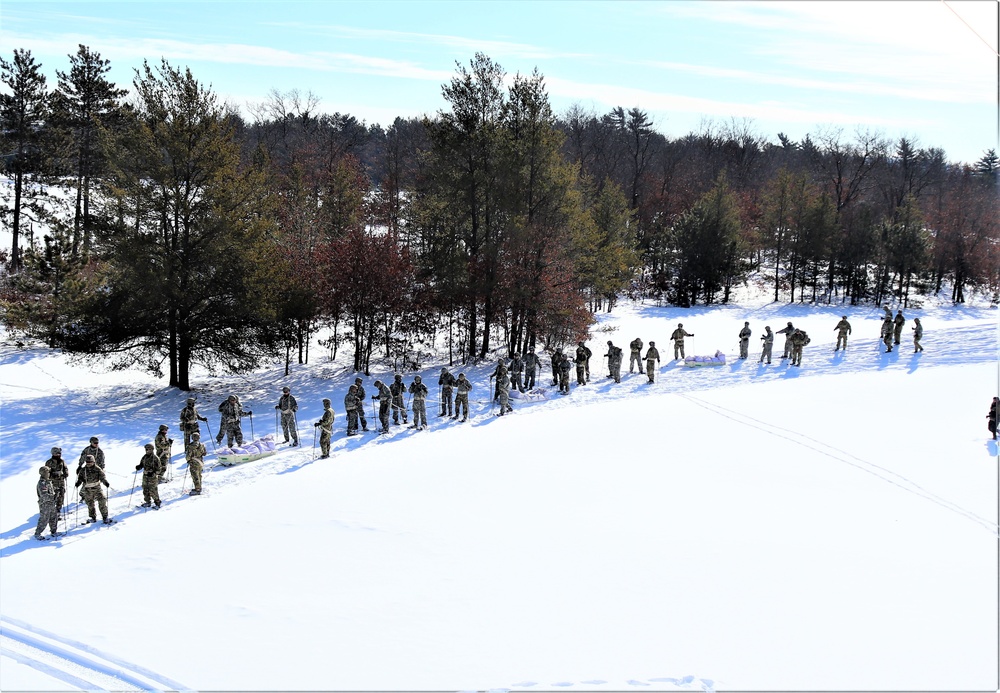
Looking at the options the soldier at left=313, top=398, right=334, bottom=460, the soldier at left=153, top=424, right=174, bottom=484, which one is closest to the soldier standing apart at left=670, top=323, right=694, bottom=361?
the soldier at left=313, top=398, right=334, bottom=460

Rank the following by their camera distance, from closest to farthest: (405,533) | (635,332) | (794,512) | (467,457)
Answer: (405,533)
(794,512)
(467,457)
(635,332)

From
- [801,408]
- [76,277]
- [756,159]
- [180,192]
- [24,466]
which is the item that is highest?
[756,159]

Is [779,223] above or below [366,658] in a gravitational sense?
above

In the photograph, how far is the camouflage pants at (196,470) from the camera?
47.4 feet

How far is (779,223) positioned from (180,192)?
42.7 metres

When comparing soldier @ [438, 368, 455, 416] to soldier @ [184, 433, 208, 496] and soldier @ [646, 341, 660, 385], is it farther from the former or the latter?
soldier @ [184, 433, 208, 496]

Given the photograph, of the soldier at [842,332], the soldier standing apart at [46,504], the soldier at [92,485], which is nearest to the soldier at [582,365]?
the soldier at [842,332]

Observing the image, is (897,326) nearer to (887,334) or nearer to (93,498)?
(887,334)

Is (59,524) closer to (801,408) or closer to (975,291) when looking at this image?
(801,408)

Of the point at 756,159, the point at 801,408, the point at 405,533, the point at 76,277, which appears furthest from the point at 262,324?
the point at 756,159

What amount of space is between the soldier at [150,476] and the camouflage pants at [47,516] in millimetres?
1636

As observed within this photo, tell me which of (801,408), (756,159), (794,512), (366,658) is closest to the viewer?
(366,658)

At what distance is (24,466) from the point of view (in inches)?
637

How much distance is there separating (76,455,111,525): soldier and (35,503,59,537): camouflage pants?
1.96 ft
